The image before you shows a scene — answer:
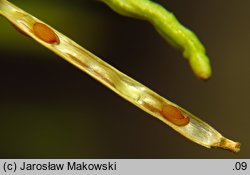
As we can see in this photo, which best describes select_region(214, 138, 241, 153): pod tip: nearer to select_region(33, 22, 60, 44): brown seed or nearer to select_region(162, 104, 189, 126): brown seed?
select_region(162, 104, 189, 126): brown seed

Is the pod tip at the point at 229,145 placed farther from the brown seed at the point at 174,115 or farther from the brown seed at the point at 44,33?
the brown seed at the point at 44,33

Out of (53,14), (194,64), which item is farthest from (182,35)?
(53,14)

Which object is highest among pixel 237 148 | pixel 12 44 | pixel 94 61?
pixel 12 44

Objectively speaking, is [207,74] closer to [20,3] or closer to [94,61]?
[94,61]

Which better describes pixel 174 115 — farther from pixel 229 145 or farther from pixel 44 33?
pixel 44 33

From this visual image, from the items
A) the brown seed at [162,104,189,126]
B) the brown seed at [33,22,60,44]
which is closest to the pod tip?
the brown seed at [162,104,189,126]

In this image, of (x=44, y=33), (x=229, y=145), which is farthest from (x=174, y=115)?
(x=44, y=33)

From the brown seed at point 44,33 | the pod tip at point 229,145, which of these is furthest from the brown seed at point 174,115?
the brown seed at point 44,33
